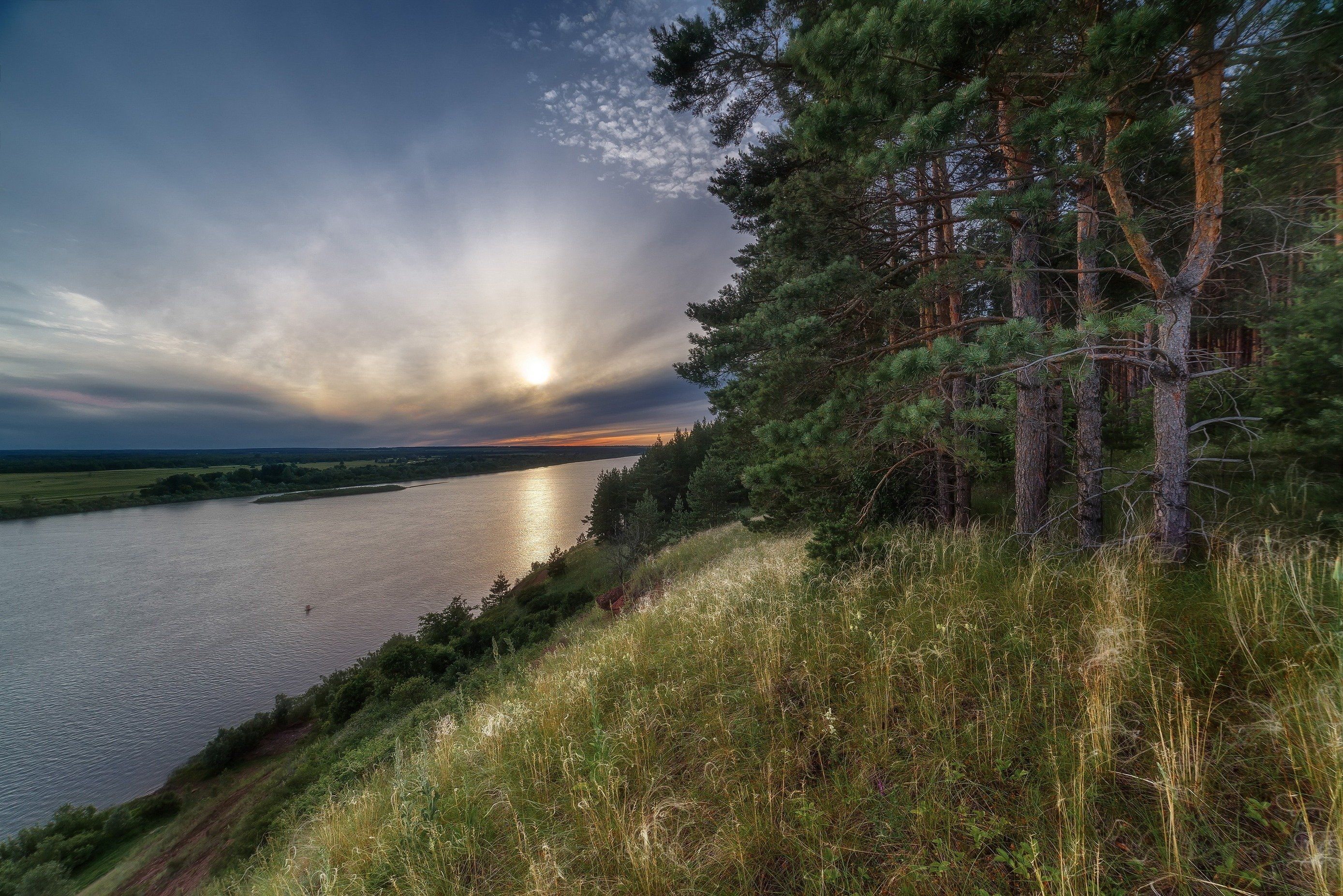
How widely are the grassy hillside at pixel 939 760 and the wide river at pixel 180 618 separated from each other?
87.1ft

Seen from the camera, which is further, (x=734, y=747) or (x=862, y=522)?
(x=862, y=522)

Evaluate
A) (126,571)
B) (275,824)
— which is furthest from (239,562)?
(275,824)

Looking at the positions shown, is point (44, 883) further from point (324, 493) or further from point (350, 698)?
point (324, 493)

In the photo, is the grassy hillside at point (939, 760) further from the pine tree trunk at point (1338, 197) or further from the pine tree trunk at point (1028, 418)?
the pine tree trunk at point (1338, 197)

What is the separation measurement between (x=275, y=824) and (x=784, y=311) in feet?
52.8

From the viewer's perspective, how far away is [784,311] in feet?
20.2

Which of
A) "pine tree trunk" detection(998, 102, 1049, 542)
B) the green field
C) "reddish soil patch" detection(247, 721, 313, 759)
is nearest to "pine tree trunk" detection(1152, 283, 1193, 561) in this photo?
"pine tree trunk" detection(998, 102, 1049, 542)

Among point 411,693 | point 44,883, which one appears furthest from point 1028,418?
point 44,883

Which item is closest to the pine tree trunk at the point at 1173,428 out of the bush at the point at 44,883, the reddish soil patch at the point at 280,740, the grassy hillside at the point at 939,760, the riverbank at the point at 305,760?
the grassy hillside at the point at 939,760

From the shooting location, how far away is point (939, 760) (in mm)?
2266

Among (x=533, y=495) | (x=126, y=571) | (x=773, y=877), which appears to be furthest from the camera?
(x=533, y=495)

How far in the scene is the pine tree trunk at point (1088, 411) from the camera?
4699mm

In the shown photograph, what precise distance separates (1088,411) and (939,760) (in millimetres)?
5396

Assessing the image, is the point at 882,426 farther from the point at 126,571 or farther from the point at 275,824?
the point at 126,571
